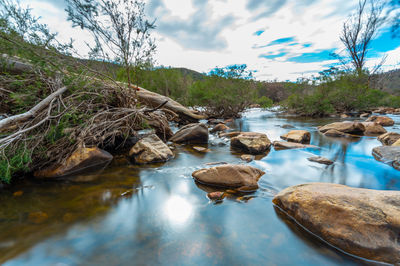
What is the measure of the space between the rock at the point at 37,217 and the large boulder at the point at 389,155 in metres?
6.19

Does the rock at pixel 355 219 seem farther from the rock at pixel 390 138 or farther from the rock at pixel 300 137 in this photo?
the rock at pixel 390 138

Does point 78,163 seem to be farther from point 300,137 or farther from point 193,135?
point 300,137

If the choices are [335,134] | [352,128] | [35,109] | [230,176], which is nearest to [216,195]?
[230,176]

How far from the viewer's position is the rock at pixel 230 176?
9.58 feet

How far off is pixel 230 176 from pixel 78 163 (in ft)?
9.82

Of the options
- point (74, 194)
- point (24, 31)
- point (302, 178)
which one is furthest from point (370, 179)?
point (24, 31)

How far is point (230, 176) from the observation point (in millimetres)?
2924

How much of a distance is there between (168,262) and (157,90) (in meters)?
23.2


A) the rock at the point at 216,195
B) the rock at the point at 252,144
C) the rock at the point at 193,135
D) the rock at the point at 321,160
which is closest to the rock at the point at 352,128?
the rock at the point at 321,160

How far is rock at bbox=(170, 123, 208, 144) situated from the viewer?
625 centimetres

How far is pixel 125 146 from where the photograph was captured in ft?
18.0

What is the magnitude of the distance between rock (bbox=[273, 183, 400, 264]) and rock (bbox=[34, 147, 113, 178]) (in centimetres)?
383

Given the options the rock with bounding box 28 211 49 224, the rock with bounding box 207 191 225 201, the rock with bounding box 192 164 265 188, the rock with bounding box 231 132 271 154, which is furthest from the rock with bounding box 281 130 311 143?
the rock with bounding box 28 211 49 224

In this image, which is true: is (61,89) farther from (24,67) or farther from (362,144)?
(362,144)
